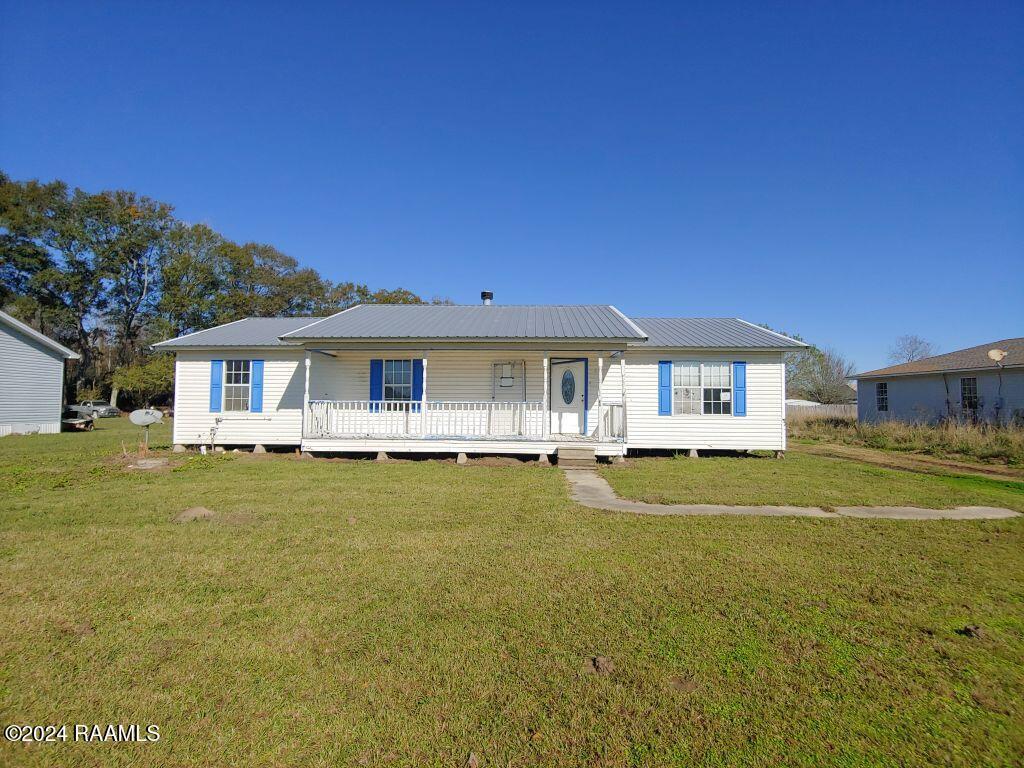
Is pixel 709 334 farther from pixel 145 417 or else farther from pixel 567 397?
pixel 145 417

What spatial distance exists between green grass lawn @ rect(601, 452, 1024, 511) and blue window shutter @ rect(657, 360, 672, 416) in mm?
1614

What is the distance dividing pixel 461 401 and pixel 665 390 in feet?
18.6

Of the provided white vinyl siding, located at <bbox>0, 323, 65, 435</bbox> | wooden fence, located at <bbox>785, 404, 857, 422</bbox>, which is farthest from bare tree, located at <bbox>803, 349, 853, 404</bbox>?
white vinyl siding, located at <bbox>0, 323, 65, 435</bbox>

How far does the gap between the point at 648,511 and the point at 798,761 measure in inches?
190

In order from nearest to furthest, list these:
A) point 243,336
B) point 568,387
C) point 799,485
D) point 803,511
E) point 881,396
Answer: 1. point 803,511
2. point 799,485
3. point 568,387
4. point 243,336
5. point 881,396

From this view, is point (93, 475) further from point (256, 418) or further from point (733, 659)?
point (733, 659)

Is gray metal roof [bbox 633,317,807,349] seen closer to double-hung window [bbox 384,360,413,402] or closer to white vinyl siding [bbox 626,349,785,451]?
white vinyl siding [bbox 626,349,785,451]

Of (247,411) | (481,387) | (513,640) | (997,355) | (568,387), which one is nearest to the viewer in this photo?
(513,640)

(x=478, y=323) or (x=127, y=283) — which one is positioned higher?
(x=127, y=283)

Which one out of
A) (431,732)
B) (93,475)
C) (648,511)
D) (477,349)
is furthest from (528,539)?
(93,475)

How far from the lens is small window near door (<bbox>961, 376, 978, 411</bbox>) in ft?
63.7

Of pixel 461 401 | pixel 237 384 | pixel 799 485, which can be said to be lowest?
pixel 799 485

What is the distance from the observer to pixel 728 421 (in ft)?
44.3

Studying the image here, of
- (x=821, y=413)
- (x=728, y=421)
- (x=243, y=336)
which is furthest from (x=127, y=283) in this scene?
(x=821, y=413)
